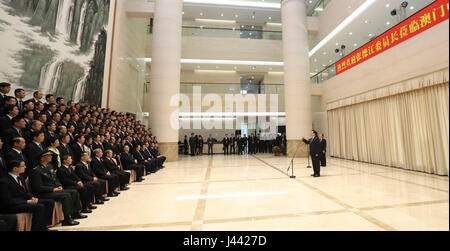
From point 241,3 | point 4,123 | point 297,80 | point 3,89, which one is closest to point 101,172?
point 4,123

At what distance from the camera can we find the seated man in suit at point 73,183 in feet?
10.2

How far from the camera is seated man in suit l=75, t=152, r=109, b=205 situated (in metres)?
3.45

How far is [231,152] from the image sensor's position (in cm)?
1325

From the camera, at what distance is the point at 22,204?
7.50 ft

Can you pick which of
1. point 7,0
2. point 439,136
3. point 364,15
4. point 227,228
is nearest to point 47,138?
point 7,0

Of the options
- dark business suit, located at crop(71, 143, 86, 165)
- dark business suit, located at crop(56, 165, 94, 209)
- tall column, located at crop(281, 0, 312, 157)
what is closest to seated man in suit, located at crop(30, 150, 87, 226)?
dark business suit, located at crop(56, 165, 94, 209)

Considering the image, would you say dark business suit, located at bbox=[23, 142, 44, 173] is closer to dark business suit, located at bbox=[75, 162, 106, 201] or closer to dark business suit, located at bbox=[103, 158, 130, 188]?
dark business suit, located at bbox=[75, 162, 106, 201]

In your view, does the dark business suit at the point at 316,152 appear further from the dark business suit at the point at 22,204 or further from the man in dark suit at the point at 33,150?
the man in dark suit at the point at 33,150

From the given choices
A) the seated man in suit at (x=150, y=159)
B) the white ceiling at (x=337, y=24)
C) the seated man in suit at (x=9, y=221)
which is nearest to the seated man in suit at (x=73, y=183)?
the seated man in suit at (x=9, y=221)

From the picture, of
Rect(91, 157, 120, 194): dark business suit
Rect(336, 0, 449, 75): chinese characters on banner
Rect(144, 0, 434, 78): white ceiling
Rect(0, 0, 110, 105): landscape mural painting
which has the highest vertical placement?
Rect(144, 0, 434, 78): white ceiling

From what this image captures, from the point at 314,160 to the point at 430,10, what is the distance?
5.00m

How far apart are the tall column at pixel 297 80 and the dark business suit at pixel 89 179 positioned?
9267 millimetres

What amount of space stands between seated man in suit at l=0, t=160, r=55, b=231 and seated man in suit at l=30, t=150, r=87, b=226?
142mm

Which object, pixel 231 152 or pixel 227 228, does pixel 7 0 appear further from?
pixel 231 152
